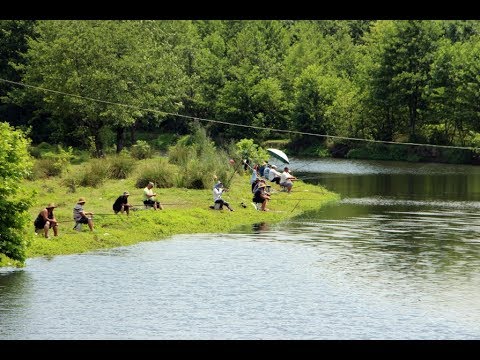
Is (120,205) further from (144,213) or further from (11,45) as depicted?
(11,45)

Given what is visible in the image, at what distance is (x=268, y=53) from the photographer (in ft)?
365

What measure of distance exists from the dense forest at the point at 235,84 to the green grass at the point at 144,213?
42.5 ft

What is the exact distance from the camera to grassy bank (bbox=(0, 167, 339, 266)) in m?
33.2

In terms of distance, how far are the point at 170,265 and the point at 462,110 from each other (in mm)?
58600

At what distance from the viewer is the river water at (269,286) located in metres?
23.4

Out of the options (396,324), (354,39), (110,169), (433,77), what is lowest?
(396,324)

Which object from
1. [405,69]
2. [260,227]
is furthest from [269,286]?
[405,69]

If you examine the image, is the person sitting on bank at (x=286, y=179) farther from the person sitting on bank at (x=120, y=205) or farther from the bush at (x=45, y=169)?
the person sitting on bank at (x=120, y=205)

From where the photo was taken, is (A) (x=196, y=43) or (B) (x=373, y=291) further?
(A) (x=196, y=43)

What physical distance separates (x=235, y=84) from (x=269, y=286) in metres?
72.3

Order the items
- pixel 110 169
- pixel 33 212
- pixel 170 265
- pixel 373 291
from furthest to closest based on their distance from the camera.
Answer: pixel 110 169, pixel 33 212, pixel 170 265, pixel 373 291

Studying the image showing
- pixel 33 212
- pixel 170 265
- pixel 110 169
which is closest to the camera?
pixel 170 265
